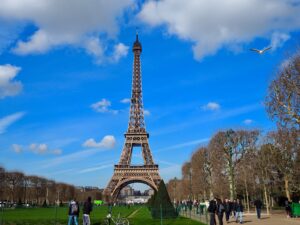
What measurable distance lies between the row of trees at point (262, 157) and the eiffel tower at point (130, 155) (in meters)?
24.3

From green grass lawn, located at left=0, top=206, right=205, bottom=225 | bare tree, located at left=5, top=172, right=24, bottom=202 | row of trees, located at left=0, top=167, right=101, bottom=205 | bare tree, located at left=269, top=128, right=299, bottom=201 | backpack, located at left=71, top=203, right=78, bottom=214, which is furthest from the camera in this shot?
bare tree, located at left=5, top=172, right=24, bottom=202

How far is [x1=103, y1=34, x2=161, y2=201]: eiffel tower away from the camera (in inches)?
3580

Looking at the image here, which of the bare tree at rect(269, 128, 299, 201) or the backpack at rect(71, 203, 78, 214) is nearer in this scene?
the backpack at rect(71, 203, 78, 214)

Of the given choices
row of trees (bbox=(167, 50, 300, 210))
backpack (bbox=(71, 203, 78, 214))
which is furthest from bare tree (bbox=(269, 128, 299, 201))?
backpack (bbox=(71, 203, 78, 214))

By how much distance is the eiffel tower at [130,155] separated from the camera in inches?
3580

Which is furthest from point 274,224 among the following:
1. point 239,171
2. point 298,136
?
point 239,171

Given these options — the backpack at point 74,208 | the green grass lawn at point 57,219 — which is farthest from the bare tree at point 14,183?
the backpack at point 74,208

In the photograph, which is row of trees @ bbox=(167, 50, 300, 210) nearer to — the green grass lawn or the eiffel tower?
the green grass lawn

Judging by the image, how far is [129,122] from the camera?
99.2m

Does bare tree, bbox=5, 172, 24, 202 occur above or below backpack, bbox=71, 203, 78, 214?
above

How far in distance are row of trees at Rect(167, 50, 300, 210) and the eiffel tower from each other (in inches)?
957

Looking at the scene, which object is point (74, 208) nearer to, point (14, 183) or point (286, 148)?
point (286, 148)

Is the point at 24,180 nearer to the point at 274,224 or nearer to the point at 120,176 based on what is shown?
the point at 120,176

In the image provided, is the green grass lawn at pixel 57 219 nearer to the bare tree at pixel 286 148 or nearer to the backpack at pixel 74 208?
the backpack at pixel 74 208
